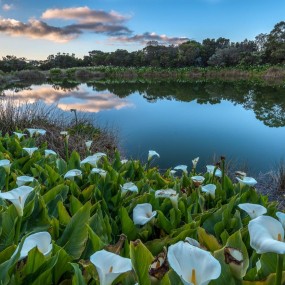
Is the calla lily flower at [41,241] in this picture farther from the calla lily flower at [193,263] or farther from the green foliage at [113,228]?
the calla lily flower at [193,263]

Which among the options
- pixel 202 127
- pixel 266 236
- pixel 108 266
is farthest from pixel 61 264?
pixel 202 127

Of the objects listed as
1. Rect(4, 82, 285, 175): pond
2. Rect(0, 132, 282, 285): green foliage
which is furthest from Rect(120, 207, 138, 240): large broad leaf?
Rect(4, 82, 285, 175): pond

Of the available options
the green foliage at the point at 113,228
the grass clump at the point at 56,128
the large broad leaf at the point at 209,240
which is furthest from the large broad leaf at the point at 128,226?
the grass clump at the point at 56,128

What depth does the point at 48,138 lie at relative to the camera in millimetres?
5637

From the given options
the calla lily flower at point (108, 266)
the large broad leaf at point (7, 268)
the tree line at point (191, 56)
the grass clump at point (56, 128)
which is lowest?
the grass clump at point (56, 128)

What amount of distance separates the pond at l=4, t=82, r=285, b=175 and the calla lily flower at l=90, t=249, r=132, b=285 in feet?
16.9

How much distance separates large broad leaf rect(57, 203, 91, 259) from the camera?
135 centimetres

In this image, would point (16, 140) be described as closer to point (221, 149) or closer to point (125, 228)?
point (125, 228)

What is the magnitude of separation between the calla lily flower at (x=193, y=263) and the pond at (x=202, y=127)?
5153mm

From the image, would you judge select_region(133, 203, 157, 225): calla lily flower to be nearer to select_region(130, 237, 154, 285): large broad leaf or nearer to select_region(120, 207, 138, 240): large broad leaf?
select_region(120, 207, 138, 240): large broad leaf

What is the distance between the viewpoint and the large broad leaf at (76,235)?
135 centimetres

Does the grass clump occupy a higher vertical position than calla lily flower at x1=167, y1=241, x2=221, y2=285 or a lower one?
lower

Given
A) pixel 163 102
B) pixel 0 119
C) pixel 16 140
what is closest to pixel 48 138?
pixel 0 119

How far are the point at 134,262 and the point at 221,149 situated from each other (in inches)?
285
